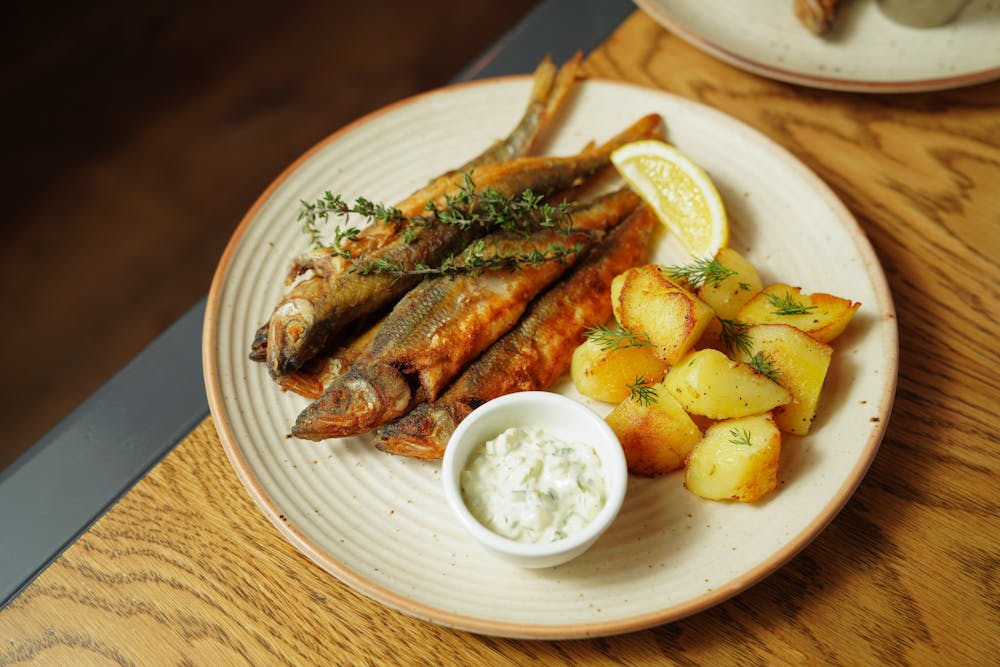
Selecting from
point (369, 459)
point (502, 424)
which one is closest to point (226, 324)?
point (369, 459)

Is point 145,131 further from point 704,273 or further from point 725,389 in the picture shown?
point 725,389

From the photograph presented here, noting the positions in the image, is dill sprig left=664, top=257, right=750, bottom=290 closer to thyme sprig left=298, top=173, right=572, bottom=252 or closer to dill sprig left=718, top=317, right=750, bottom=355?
dill sprig left=718, top=317, right=750, bottom=355

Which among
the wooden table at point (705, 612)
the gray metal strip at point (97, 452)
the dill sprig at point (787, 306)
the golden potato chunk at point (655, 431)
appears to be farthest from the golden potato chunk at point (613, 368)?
the gray metal strip at point (97, 452)

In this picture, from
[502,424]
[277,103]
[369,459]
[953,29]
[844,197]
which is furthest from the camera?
[277,103]

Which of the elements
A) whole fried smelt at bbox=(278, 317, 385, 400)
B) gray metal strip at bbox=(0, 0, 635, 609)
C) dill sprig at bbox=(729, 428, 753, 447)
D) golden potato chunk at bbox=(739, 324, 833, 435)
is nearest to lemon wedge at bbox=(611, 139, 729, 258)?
golden potato chunk at bbox=(739, 324, 833, 435)

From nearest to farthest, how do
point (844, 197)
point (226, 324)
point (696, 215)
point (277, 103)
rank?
point (226, 324)
point (696, 215)
point (844, 197)
point (277, 103)

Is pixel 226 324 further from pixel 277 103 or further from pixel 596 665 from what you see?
pixel 277 103
